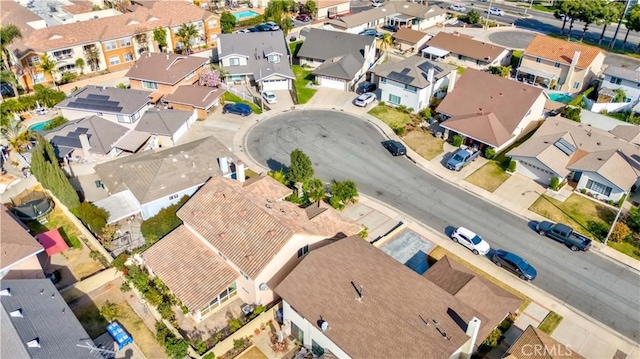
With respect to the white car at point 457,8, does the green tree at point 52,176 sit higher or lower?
lower

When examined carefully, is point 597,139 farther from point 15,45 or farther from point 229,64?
point 15,45

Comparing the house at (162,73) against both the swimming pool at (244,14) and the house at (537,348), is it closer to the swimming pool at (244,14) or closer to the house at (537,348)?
the swimming pool at (244,14)

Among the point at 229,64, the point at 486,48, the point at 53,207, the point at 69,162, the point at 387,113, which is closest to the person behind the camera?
the point at 53,207

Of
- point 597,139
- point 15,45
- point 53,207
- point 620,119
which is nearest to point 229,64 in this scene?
point 15,45

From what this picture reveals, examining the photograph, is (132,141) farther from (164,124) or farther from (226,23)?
(226,23)

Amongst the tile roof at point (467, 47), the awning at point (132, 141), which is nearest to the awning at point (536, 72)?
the tile roof at point (467, 47)
